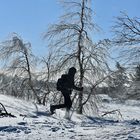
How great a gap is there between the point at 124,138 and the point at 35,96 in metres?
20.9

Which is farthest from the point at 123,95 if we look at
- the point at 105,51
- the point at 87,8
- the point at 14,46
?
the point at 14,46

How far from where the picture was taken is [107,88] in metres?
26.8

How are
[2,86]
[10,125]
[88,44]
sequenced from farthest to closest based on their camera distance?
[2,86] < [88,44] < [10,125]

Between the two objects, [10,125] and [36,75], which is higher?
[36,75]

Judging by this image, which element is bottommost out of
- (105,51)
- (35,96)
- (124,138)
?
(124,138)

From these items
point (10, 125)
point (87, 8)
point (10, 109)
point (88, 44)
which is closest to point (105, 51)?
point (88, 44)

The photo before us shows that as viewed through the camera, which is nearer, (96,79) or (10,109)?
(10,109)

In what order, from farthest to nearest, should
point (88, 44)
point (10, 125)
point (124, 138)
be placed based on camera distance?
point (88, 44)
point (10, 125)
point (124, 138)

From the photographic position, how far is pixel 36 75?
29250mm

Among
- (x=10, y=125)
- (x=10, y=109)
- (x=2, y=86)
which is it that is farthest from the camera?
(x=2, y=86)

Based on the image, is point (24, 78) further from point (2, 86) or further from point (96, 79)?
point (96, 79)

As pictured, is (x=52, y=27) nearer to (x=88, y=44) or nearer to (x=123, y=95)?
(x=88, y=44)

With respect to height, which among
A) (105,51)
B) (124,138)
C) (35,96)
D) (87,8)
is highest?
(87,8)

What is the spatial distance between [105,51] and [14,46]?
7.10m
